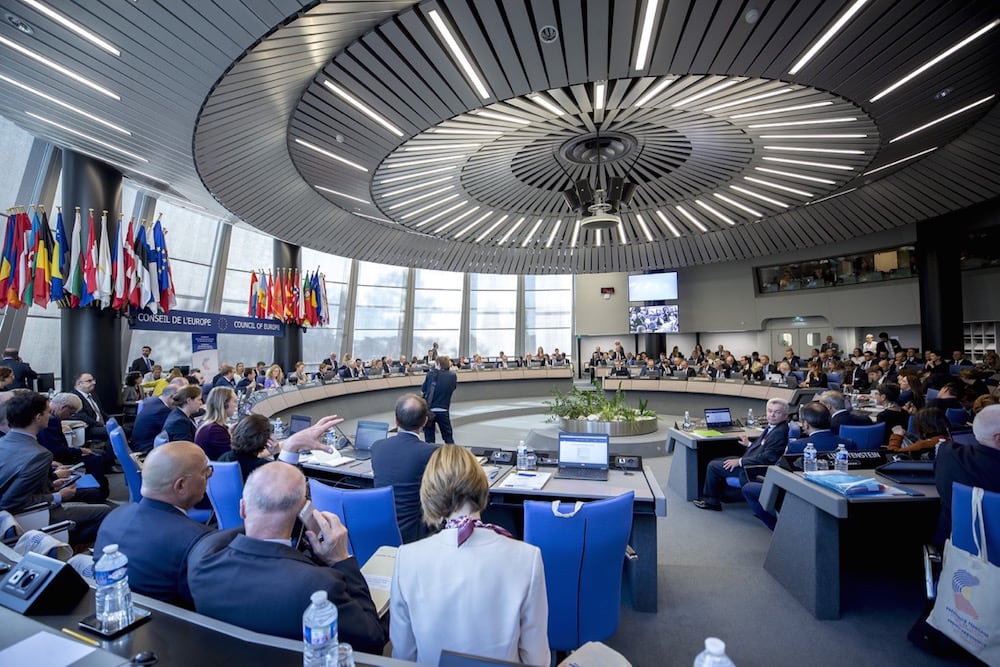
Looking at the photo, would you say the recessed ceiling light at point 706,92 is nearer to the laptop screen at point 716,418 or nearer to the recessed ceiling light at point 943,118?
the recessed ceiling light at point 943,118

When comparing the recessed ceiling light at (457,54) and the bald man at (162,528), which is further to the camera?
the recessed ceiling light at (457,54)

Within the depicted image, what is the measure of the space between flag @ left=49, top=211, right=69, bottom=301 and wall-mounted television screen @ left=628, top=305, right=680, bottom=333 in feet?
52.1

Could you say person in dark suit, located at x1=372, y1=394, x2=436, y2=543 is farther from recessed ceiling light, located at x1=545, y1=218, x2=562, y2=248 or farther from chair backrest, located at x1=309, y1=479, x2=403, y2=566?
recessed ceiling light, located at x1=545, y1=218, x2=562, y2=248

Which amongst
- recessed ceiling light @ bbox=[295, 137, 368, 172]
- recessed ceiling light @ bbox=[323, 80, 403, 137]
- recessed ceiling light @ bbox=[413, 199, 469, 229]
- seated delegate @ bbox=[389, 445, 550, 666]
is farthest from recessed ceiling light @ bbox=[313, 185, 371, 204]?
seated delegate @ bbox=[389, 445, 550, 666]

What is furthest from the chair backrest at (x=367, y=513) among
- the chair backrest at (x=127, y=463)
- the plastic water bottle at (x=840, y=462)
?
the plastic water bottle at (x=840, y=462)

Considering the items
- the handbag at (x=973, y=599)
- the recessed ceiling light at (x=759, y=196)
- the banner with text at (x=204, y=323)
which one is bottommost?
the handbag at (x=973, y=599)

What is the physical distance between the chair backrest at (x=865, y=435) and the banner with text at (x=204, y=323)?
32.5 feet

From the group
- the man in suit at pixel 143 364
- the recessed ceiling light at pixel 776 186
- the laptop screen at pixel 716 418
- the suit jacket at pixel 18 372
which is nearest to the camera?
the laptop screen at pixel 716 418

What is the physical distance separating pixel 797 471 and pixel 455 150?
19.1 ft

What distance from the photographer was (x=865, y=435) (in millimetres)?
4441

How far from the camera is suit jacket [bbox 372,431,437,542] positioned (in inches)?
113

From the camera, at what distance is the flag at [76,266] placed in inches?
274

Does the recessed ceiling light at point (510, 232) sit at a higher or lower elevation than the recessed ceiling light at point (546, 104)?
lower

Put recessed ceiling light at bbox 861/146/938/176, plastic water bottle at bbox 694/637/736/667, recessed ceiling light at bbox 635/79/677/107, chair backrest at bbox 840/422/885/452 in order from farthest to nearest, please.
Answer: recessed ceiling light at bbox 861/146/938/176 → recessed ceiling light at bbox 635/79/677/107 → chair backrest at bbox 840/422/885/452 → plastic water bottle at bbox 694/637/736/667
